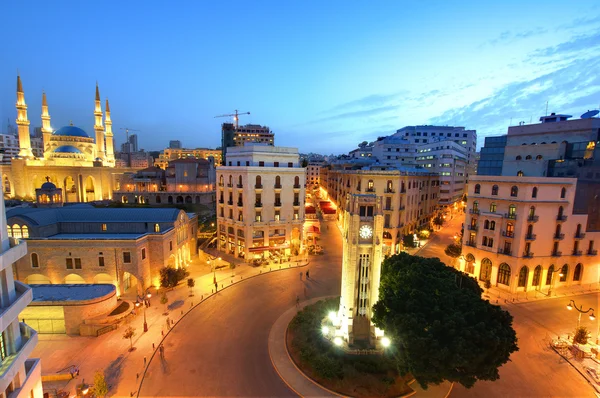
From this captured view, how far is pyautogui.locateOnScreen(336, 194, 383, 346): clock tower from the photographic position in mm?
23766

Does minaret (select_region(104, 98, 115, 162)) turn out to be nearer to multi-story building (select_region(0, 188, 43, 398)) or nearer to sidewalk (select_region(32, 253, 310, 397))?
sidewalk (select_region(32, 253, 310, 397))

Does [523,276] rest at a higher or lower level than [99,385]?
higher

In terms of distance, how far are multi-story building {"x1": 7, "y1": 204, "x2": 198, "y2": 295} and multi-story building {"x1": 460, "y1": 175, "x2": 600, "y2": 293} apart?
140 feet

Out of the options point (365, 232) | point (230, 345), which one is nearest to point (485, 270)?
point (365, 232)

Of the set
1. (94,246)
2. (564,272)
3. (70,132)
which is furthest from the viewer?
(70,132)

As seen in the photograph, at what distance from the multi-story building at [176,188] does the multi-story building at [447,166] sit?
6545 cm

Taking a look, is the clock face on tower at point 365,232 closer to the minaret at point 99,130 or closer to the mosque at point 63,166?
the mosque at point 63,166

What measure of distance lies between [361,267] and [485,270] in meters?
25.1

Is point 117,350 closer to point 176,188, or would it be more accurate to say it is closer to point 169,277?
point 169,277

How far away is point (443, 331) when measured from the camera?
18.2 metres

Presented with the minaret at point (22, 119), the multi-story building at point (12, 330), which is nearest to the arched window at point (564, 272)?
the multi-story building at point (12, 330)

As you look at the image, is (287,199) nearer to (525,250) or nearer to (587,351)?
(525,250)

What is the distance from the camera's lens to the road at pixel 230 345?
2067cm

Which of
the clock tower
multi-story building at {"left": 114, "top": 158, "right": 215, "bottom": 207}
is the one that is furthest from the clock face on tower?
multi-story building at {"left": 114, "top": 158, "right": 215, "bottom": 207}
